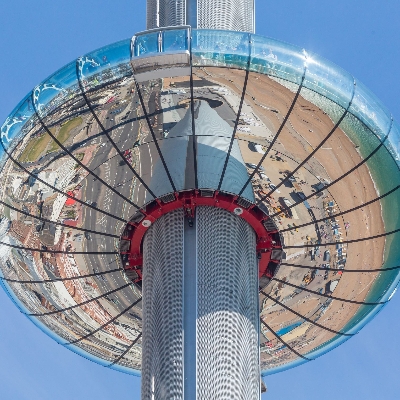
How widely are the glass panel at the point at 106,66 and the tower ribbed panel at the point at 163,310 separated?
151 inches

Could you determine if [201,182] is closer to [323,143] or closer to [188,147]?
[188,147]

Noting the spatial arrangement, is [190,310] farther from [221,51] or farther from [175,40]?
[175,40]

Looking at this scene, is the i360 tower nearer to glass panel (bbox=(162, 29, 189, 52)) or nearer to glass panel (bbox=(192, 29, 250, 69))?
glass panel (bbox=(162, 29, 189, 52))

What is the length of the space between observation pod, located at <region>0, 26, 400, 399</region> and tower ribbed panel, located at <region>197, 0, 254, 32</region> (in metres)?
6.98

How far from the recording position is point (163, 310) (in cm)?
2458

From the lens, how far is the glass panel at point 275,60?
2380 centimetres

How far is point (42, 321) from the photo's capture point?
2909cm

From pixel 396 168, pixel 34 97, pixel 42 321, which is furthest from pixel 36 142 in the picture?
pixel 396 168

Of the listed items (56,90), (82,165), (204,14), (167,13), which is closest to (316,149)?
(82,165)

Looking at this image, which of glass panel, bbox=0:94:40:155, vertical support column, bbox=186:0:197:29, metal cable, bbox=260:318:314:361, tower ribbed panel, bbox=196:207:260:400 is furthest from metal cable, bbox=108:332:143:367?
vertical support column, bbox=186:0:197:29

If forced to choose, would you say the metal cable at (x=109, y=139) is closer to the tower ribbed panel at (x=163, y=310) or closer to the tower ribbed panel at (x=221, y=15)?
the tower ribbed panel at (x=163, y=310)

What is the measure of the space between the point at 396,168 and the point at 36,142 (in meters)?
8.49

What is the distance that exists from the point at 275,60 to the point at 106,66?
3.77 meters

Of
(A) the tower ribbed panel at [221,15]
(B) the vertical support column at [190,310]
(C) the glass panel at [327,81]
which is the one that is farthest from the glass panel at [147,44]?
(A) the tower ribbed panel at [221,15]
